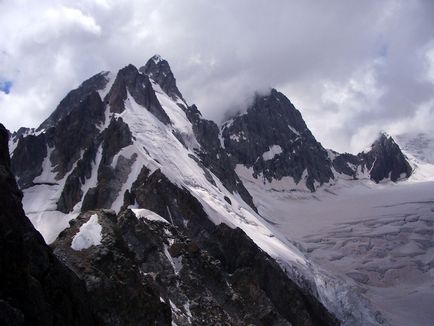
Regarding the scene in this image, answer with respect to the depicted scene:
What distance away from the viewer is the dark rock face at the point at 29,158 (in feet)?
417

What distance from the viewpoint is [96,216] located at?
5312 centimetres

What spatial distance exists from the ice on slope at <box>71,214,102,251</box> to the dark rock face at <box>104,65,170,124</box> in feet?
262

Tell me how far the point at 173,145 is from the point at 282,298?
40998 millimetres

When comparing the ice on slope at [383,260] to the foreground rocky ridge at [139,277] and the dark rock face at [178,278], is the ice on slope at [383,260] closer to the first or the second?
the dark rock face at [178,278]

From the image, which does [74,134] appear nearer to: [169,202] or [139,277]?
[169,202]

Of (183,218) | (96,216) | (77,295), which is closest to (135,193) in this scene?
(183,218)

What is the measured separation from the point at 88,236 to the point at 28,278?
83.8 ft

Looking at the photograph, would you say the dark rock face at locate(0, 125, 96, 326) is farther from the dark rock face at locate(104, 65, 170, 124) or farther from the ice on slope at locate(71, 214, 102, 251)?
the dark rock face at locate(104, 65, 170, 124)

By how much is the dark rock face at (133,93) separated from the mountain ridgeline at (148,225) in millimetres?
328

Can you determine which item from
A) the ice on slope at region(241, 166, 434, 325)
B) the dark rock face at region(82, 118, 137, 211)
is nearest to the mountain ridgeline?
the dark rock face at region(82, 118, 137, 211)

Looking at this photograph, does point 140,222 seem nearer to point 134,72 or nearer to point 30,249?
point 30,249

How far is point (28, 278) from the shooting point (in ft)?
77.1

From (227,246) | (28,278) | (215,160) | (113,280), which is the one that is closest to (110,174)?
(227,246)

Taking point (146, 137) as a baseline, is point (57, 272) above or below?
below
